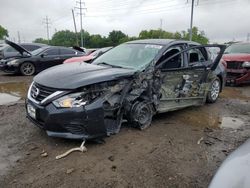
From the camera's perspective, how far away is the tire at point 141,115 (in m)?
4.36

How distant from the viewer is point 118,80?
4102mm

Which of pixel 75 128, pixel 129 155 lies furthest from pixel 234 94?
pixel 75 128

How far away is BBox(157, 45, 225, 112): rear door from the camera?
16.0ft

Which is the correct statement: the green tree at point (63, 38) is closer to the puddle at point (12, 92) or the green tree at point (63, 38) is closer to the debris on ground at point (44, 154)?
the puddle at point (12, 92)

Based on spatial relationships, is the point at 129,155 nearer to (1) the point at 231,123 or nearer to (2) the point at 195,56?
(1) the point at 231,123

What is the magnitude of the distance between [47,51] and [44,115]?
30.3 feet

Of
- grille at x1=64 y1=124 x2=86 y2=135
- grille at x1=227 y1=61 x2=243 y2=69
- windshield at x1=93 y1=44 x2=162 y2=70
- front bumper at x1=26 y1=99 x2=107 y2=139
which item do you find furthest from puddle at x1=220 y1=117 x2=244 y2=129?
grille at x1=227 y1=61 x2=243 y2=69

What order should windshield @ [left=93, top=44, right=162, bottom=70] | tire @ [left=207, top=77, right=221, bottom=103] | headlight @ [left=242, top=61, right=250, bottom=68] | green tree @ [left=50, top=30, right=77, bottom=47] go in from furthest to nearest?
green tree @ [left=50, top=30, right=77, bottom=47]
headlight @ [left=242, top=61, right=250, bottom=68]
tire @ [left=207, top=77, right=221, bottom=103]
windshield @ [left=93, top=44, right=162, bottom=70]

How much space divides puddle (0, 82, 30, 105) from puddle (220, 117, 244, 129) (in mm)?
4950

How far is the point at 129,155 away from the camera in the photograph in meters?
3.73

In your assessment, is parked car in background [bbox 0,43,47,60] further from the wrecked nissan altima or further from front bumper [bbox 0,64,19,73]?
the wrecked nissan altima

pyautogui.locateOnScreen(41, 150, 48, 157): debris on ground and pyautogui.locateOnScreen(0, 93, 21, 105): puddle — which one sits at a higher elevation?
pyautogui.locateOnScreen(0, 93, 21, 105): puddle

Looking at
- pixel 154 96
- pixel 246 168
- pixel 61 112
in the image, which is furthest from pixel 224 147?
pixel 61 112

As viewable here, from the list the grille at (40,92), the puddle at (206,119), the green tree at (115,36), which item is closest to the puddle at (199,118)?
the puddle at (206,119)
